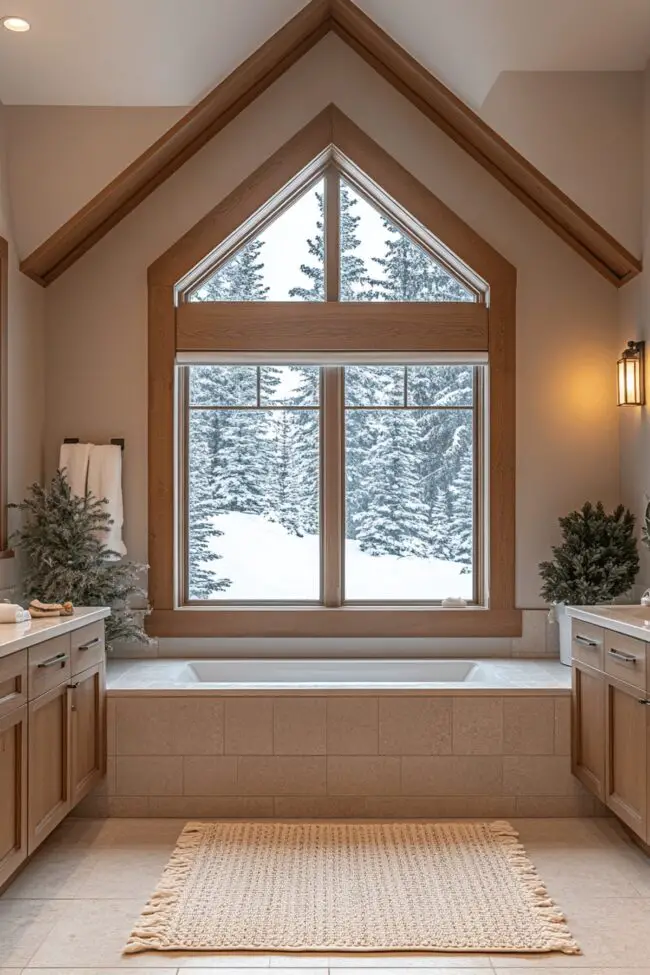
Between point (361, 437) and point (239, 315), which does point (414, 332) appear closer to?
point (361, 437)

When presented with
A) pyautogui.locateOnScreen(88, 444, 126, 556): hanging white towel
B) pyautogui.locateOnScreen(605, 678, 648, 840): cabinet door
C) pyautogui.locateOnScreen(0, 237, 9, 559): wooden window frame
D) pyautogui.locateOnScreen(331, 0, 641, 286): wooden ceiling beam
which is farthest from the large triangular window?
pyautogui.locateOnScreen(605, 678, 648, 840): cabinet door

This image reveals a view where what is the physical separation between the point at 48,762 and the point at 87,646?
537 mm

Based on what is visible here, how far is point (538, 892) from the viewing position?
2939mm

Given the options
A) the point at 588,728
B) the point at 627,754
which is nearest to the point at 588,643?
the point at 588,728

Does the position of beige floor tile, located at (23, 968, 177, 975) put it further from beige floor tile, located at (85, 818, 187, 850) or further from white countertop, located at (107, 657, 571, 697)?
white countertop, located at (107, 657, 571, 697)

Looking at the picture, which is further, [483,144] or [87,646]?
[483,144]

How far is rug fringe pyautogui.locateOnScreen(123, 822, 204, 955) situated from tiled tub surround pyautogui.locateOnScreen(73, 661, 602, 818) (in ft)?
0.82

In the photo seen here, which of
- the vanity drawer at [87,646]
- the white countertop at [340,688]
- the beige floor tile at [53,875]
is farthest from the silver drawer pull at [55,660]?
the beige floor tile at [53,875]

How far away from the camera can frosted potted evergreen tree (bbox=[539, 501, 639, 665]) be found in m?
4.08

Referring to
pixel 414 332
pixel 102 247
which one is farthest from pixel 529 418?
pixel 102 247

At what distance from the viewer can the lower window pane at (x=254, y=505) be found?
4.62 m

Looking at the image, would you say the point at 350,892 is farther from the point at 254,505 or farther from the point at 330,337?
the point at 330,337

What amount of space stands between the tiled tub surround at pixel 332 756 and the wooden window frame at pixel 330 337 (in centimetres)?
84

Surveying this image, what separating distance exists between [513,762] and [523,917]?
0.95m
